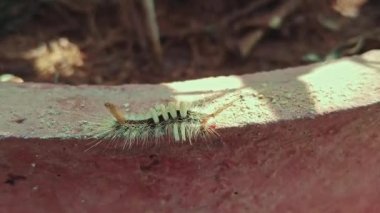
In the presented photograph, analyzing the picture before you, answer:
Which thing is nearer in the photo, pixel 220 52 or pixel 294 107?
pixel 294 107

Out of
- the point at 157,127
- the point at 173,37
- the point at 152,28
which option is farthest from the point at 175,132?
the point at 173,37

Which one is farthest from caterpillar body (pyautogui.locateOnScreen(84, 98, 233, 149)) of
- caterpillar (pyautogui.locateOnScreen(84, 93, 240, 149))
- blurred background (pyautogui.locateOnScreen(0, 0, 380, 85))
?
blurred background (pyautogui.locateOnScreen(0, 0, 380, 85))

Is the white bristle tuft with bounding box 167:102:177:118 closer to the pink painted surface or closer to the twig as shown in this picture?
the pink painted surface

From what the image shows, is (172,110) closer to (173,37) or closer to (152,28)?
(152,28)

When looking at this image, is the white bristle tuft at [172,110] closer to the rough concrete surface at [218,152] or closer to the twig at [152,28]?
the rough concrete surface at [218,152]

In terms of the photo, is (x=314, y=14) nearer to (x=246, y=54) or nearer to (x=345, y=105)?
(x=246, y=54)

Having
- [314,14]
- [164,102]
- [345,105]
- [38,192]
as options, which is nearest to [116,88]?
[164,102]
